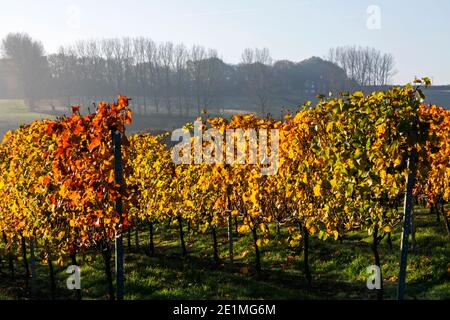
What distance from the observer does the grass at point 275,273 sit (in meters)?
12.6

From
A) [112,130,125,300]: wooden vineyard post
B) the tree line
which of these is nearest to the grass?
[112,130,125,300]: wooden vineyard post

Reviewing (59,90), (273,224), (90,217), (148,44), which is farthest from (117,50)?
(90,217)

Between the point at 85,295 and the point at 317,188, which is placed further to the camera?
the point at 85,295

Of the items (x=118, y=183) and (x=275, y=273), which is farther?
(x=275, y=273)

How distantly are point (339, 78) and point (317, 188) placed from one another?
12103 cm

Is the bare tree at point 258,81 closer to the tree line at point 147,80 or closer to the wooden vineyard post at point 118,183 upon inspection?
the tree line at point 147,80

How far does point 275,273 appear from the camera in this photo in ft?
50.9

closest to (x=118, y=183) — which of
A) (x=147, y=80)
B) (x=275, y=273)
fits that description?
(x=275, y=273)

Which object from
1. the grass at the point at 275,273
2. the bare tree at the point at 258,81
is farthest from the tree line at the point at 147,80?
the grass at the point at 275,273

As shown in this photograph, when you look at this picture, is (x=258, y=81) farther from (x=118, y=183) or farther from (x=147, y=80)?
(x=118, y=183)

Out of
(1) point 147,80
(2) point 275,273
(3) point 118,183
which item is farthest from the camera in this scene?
(1) point 147,80

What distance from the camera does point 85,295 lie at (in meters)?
14.1
